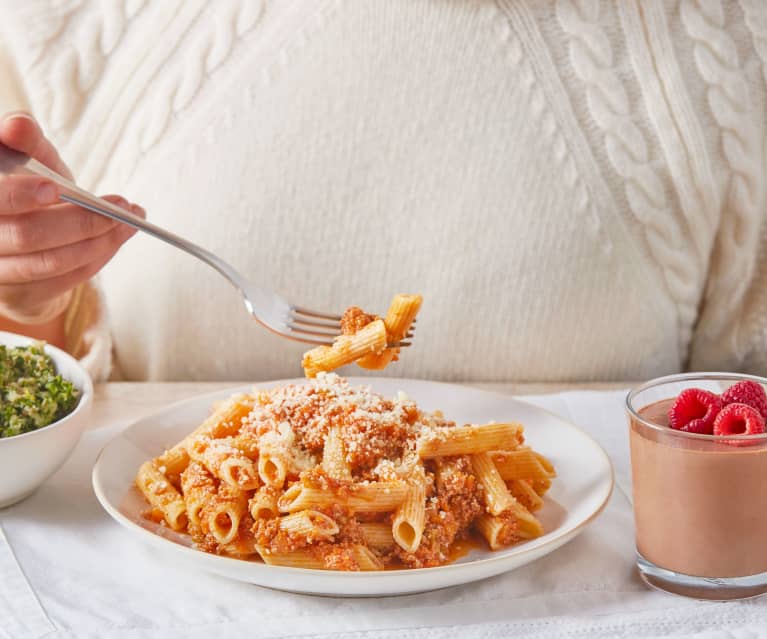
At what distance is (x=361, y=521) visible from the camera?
3.45 ft

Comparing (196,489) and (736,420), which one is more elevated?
(736,420)

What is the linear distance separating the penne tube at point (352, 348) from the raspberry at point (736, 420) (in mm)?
450

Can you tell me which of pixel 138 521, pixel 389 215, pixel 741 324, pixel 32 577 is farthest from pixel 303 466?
pixel 741 324

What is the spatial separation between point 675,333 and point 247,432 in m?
1.16

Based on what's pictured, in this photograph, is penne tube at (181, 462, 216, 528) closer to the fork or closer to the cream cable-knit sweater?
the fork

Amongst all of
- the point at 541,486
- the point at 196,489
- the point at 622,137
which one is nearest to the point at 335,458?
the point at 196,489

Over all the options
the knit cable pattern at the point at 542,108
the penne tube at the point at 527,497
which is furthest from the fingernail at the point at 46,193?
the knit cable pattern at the point at 542,108

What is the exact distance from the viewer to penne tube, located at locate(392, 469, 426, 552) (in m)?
1.00

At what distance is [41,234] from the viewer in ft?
4.16

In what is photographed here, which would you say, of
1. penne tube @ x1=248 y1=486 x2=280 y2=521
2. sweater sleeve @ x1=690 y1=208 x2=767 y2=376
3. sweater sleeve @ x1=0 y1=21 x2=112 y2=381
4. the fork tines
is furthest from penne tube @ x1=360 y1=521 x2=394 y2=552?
sweater sleeve @ x1=690 y1=208 x2=767 y2=376

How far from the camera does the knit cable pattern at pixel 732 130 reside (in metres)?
1.79

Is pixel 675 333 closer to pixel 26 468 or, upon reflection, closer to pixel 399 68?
pixel 399 68

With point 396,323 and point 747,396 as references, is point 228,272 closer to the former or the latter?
point 396,323

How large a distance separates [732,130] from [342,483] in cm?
122
